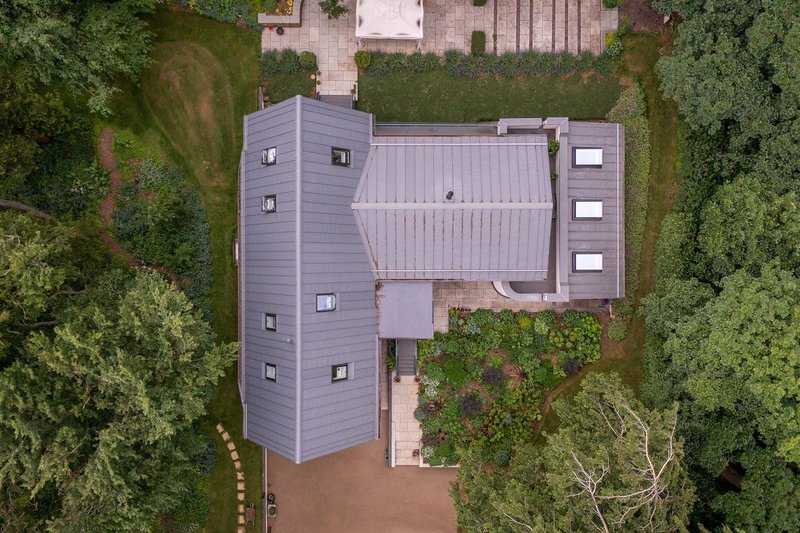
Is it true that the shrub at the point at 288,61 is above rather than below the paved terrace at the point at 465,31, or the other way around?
below

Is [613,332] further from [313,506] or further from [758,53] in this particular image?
[313,506]

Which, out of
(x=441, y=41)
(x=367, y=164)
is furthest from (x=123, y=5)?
(x=441, y=41)

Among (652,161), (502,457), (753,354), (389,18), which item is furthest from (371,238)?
(753,354)

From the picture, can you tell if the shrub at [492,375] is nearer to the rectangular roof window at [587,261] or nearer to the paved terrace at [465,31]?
the rectangular roof window at [587,261]

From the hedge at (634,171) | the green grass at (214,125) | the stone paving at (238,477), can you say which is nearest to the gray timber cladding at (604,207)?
the hedge at (634,171)

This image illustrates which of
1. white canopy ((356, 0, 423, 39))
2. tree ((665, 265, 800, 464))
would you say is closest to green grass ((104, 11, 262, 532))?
white canopy ((356, 0, 423, 39))

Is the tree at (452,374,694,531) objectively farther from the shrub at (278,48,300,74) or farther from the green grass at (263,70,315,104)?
the shrub at (278,48,300,74)
